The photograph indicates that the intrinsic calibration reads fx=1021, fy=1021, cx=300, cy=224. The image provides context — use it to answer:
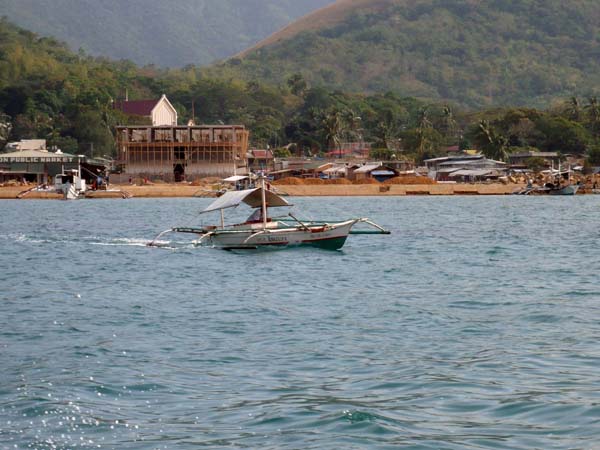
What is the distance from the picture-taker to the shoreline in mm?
113500

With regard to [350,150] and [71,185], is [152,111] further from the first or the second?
[71,185]

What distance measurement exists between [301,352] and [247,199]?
25781 mm

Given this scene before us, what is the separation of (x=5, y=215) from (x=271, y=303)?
56.7 m

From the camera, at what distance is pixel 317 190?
116062 millimetres

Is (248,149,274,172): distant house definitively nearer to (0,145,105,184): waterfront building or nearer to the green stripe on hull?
(0,145,105,184): waterfront building

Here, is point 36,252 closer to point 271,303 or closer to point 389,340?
point 271,303

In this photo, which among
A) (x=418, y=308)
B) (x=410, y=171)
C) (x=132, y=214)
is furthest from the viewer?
(x=410, y=171)

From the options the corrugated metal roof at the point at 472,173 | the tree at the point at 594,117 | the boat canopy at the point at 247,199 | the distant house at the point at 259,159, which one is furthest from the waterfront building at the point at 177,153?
the boat canopy at the point at 247,199

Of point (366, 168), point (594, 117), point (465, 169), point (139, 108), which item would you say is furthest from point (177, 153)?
point (594, 117)

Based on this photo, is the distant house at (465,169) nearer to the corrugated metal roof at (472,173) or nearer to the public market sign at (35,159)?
the corrugated metal roof at (472,173)

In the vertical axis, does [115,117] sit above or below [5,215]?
above

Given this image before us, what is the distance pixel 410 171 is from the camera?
13600 centimetres

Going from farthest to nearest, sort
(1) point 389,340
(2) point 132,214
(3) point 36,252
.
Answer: (2) point 132,214 < (3) point 36,252 < (1) point 389,340

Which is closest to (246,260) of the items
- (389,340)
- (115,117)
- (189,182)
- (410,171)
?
(389,340)
